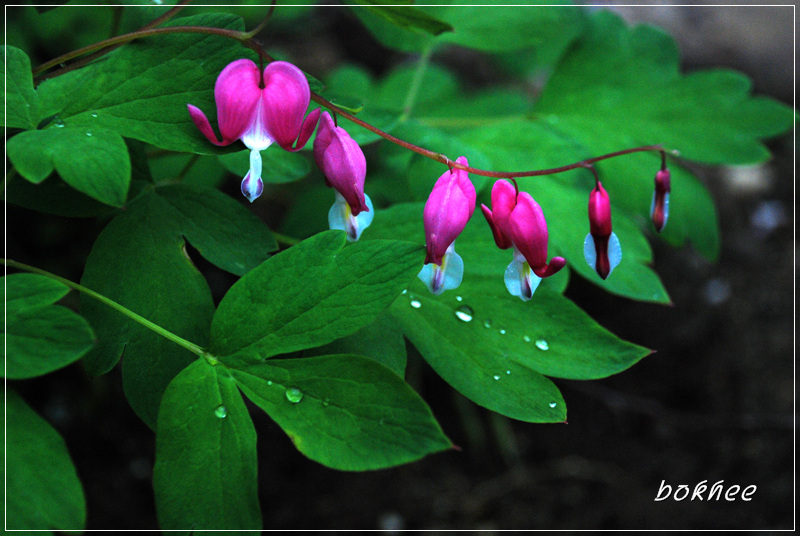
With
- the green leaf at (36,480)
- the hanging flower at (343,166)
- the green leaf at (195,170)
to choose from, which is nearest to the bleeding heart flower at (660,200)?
the hanging flower at (343,166)

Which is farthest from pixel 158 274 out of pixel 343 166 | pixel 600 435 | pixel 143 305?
pixel 600 435

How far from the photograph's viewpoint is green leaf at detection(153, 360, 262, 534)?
0.63m

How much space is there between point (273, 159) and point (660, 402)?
147cm

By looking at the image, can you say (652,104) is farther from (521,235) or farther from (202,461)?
(202,461)

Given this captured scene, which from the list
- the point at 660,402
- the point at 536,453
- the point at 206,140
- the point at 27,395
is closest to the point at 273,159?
the point at 206,140

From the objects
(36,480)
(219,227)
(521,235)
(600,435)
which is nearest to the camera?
(36,480)

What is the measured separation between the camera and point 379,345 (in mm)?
736

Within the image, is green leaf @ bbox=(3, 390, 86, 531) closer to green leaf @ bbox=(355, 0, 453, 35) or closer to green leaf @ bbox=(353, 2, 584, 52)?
green leaf @ bbox=(355, 0, 453, 35)

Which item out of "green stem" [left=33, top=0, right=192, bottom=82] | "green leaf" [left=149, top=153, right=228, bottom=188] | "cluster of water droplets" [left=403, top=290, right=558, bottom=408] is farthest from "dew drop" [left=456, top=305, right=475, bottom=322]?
"green leaf" [left=149, top=153, right=228, bottom=188]

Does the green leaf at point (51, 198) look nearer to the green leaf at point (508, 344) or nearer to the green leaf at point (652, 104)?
the green leaf at point (508, 344)

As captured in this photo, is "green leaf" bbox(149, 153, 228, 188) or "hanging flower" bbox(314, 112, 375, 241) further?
"green leaf" bbox(149, 153, 228, 188)

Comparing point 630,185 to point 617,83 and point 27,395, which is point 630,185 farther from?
point 27,395

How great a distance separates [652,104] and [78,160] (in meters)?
1.13

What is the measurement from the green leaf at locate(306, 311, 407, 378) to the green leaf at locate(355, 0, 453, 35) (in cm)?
38
